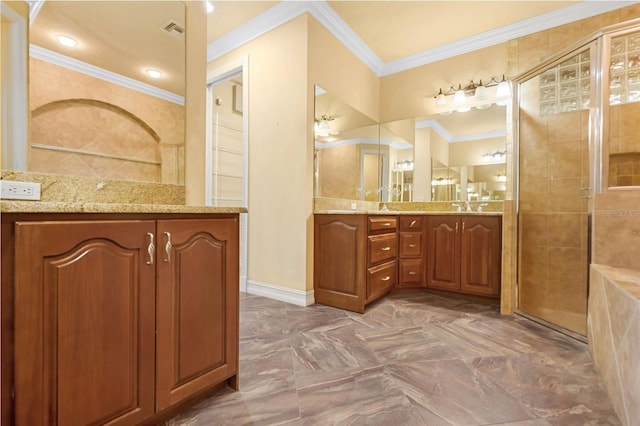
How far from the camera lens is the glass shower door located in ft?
7.32

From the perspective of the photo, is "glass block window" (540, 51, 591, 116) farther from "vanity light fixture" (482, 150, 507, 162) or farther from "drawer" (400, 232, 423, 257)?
"drawer" (400, 232, 423, 257)

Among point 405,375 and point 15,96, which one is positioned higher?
point 15,96

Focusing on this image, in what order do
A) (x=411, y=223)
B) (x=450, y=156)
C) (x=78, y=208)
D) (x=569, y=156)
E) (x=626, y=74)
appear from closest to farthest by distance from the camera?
(x=78, y=208)
(x=626, y=74)
(x=569, y=156)
(x=411, y=223)
(x=450, y=156)

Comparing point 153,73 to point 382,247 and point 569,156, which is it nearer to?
point 382,247

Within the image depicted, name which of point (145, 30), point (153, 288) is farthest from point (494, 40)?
point (153, 288)

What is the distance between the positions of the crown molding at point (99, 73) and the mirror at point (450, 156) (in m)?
2.66

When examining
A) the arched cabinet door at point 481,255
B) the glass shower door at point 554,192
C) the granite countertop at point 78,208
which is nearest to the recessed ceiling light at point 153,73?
the granite countertop at point 78,208

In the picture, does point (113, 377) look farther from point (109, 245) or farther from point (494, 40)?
point (494, 40)

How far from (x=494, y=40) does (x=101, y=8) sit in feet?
11.3

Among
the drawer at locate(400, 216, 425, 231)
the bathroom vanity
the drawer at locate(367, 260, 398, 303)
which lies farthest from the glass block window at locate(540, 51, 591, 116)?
the drawer at locate(367, 260, 398, 303)

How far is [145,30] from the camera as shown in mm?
1565

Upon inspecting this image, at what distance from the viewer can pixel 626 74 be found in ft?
7.37

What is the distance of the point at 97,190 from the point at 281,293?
181 cm

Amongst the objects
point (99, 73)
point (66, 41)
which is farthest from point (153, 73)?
point (66, 41)
